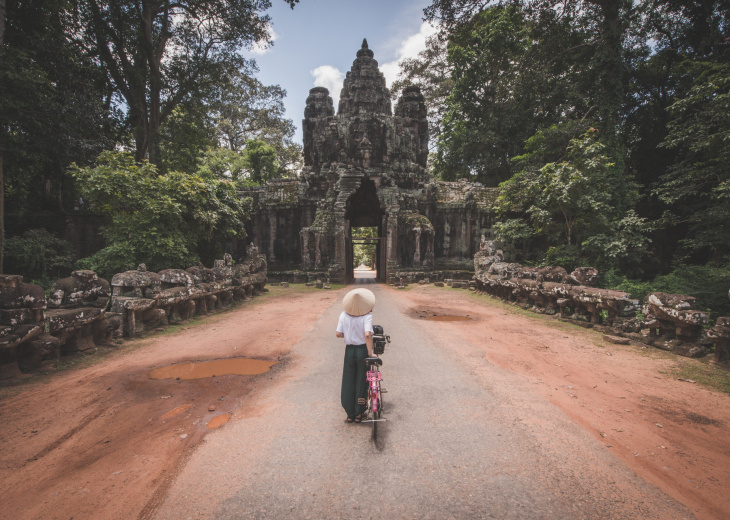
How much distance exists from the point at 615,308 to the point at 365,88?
799 inches

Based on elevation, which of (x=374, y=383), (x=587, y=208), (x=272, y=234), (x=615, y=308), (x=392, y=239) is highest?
(x=587, y=208)

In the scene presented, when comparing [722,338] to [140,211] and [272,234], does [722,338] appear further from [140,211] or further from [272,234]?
[272,234]

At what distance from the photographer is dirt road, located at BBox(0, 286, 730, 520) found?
230 centimetres

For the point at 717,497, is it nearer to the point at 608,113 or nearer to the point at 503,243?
the point at 608,113

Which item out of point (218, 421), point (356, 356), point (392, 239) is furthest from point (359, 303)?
point (392, 239)

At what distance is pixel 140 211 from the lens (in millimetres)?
9422

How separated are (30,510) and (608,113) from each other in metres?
18.6

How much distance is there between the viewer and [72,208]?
1803cm

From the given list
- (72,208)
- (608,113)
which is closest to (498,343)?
(608,113)

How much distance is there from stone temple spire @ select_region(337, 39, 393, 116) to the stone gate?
0.07m

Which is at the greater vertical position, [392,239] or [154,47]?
[154,47]

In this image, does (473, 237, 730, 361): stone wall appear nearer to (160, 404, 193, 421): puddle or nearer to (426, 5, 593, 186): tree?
(160, 404, 193, 421): puddle

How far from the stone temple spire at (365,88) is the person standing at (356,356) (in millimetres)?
20156

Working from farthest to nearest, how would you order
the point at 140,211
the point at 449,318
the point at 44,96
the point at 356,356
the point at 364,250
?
the point at 364,250, the point at 44,96, the point at 140,211, the point at 449,318, the point at 356,356
